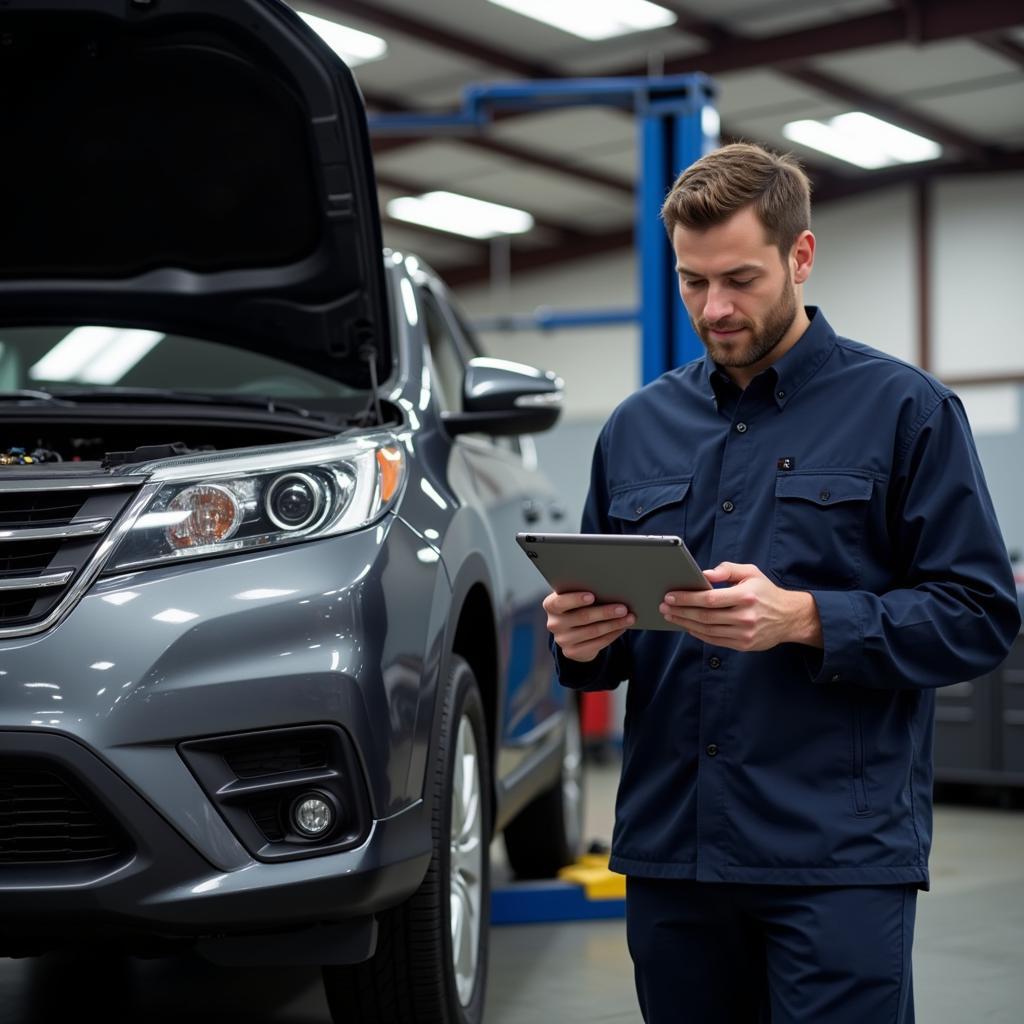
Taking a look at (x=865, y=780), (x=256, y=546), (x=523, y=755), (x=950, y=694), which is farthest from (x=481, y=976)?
(x=950, y=694)

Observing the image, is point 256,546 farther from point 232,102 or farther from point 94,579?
point 232,102

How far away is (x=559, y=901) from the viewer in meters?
4.20

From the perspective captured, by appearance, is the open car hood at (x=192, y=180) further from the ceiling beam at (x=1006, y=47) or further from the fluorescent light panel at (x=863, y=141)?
the fluorescent light panel at (x=863, y=141)

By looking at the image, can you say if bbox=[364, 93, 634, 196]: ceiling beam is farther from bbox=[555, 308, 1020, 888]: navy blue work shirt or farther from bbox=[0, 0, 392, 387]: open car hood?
bbox=[555, 308, 1020, 888]: navy blue work shirt

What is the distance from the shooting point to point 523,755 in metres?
3.70

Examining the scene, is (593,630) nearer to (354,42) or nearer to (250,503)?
(250,503)

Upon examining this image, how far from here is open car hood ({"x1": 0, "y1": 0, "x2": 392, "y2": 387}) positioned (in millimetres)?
2920

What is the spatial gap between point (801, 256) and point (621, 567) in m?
0.45

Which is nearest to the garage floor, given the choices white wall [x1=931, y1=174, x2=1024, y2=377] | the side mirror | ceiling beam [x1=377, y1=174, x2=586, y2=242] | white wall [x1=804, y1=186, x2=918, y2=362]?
the side mirror

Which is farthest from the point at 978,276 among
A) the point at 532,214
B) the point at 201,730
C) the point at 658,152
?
the point at 201,730

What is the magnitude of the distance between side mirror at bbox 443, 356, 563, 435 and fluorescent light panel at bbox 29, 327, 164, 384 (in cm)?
71

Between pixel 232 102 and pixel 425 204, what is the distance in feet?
39.4

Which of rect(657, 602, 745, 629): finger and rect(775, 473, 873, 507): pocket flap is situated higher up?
rect(775, 473, 873, 507): pocket flap

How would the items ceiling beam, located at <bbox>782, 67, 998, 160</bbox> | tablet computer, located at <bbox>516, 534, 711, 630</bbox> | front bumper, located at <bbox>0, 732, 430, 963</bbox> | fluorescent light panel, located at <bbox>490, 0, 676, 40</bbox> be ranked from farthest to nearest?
ceiling beam, located at <bbox>782, 67, 998, 160</bbox> → fluorescent light panel, located at <bbox>490, 0, 676, 40</bbox> → front bumper, located at <bbox>0, 732, 430, 963</bbox> → tablet computer, located at <bbox>516, 534, 711, 630</bbox>
